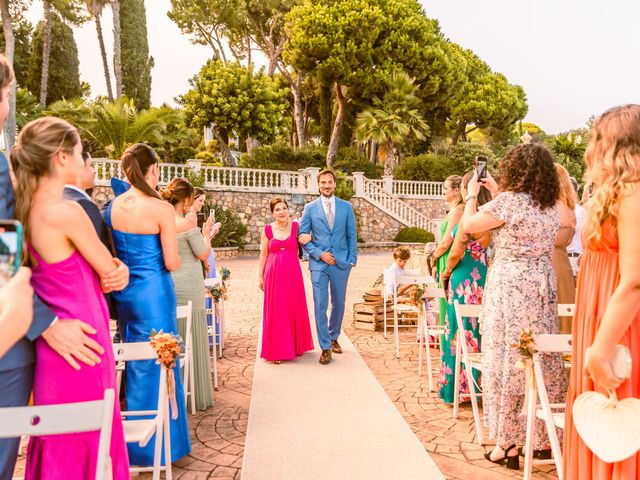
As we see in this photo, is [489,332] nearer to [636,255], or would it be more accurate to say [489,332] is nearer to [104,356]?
[636,255]

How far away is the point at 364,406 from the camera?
4.77m

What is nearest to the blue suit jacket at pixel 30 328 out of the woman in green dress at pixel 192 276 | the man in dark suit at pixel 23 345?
the man in dark suit at pixel 23 345

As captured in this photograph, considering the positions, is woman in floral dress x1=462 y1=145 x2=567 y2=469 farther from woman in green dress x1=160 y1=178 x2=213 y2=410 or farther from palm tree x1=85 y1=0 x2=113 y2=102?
palm tree x1=85 y1=0 x2=113 y2=102

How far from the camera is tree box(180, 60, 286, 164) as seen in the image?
81.2 ft

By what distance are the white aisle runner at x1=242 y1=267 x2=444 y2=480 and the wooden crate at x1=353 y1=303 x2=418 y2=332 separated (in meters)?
2.18

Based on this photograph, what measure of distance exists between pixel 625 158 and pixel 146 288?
2.84 m

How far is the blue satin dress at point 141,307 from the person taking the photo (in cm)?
347

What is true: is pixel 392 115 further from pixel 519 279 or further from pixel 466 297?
pixel 519 279

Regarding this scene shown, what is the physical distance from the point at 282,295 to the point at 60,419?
174 inches

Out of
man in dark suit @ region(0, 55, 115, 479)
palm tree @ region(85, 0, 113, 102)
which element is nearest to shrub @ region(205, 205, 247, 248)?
palm tree @ region(85, 0, 113, 102)

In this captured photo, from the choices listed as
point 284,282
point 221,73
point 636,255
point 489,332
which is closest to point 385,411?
point 489,332

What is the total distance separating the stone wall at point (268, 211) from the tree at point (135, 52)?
17.3m

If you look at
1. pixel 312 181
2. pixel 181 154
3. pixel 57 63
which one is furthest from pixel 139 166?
pixel 57 63

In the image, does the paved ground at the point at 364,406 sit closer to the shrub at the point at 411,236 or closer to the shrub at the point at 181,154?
the shrub at the point at 411,236
